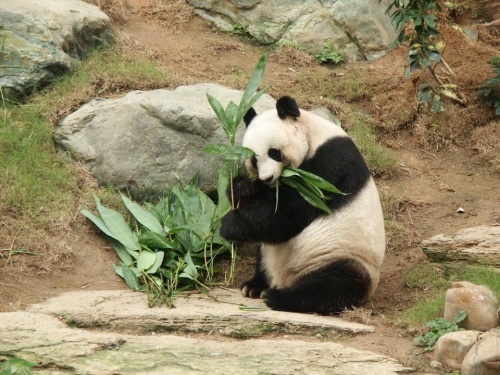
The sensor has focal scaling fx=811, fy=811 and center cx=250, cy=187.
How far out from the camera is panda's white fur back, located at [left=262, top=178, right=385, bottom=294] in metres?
6.82

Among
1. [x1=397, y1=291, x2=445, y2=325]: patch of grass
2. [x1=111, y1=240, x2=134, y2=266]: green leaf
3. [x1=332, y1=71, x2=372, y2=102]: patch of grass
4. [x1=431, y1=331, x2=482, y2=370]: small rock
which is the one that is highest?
[x1=332, y1=71, x2=372, y2=102]: patch of grass

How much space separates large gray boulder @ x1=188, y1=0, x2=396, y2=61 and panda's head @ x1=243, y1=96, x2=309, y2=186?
4370mm

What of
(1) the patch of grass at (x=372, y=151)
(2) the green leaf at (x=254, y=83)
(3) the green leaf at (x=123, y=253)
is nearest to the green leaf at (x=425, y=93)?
(1) the patch of grass at (x=372, y=151)

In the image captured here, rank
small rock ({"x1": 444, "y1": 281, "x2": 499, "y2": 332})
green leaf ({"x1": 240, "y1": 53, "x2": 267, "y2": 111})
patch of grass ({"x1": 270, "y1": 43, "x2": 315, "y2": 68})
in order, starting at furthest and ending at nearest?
patch of grass ({"x1": 270, "y1": 43, "x2": 315, "y2": 68}), green leaf ({"x1": 240, "y1": 53, "x2": 267, "y2": 111}), small rock ({"x1": 444, "y1": 281, "x2": 499, "y2": 332})

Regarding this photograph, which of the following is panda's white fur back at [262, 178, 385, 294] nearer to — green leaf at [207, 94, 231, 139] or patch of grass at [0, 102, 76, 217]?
green leaf at [207, 94, 231, 139]

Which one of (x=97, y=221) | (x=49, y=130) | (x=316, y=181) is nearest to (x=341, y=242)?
(x=316, y=181)

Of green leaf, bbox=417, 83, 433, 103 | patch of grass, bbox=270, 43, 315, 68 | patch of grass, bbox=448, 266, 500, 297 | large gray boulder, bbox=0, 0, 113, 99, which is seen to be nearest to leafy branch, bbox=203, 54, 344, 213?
patch of grass, bbox=448, 266, 500, 297

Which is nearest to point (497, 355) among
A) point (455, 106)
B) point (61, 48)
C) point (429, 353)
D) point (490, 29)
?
point (429, 353)

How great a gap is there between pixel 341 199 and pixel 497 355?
2236mm

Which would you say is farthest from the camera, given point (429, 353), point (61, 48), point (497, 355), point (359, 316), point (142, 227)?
point (61, 48)

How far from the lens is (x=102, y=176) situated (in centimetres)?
818

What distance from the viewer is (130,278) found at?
7082mm

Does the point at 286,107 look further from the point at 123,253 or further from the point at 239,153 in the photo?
the point at 123,253

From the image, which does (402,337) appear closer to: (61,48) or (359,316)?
(359,316)
